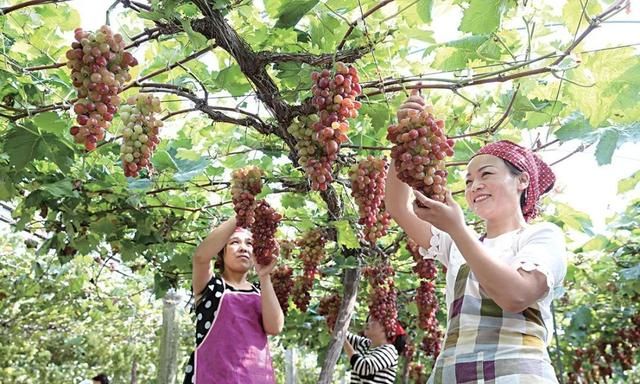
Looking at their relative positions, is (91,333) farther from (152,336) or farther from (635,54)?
(635,54)

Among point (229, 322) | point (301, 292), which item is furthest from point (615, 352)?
point (229, 322)

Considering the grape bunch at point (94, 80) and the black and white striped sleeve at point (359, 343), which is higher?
the black and white striped sleeve at point (359, 343)

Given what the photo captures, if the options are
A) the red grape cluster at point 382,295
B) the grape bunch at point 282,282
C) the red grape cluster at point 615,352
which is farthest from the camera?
the red grape cluster at point 615,352

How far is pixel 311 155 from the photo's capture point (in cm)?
223

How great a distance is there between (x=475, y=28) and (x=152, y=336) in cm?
1515

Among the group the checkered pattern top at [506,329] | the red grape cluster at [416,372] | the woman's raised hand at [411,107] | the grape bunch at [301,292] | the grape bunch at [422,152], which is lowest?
the checkered pattern top at [506,329]

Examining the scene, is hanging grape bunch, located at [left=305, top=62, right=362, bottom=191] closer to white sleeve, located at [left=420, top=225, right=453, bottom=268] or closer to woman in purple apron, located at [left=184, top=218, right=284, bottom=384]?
white sleeve, located at [left=420, top=225, right=453, bottom=268]

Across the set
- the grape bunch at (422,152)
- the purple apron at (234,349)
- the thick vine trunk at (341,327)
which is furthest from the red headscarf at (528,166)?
the thick vine trunk at (341,327)

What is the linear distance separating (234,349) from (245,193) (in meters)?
0.98

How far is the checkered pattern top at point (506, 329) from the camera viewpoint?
1790 mm

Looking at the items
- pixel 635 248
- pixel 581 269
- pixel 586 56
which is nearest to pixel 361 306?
pixel 581 269

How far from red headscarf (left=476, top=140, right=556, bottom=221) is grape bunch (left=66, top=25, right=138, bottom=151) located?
3.89ft

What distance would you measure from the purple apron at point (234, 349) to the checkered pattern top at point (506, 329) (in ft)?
4.72

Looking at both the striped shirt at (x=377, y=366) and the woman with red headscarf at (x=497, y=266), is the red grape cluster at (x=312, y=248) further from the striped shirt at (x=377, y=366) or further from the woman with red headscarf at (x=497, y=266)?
the woman with red headscarf at (x=497, y=266)
